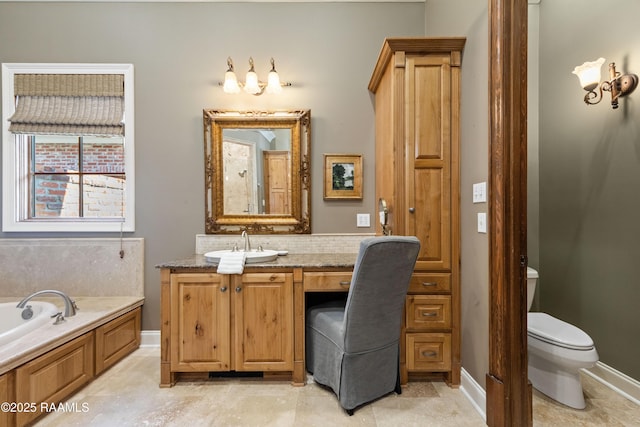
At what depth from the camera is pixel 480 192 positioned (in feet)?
5.39

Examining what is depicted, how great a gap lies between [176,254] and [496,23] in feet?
8.84

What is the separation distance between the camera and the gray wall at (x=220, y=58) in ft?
8.13

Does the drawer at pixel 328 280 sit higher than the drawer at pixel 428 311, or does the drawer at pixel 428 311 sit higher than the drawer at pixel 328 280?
the drawer at pixel 328 280

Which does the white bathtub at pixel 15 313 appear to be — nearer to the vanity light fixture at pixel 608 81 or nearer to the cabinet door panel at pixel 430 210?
the cabinet door panel at pixel 430 210

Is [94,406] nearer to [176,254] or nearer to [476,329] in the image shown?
[176,254]

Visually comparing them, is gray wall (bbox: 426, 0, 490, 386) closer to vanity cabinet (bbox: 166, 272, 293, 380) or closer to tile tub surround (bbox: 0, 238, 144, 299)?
vanity cabinet (bbox: 166, 272, 293, 380)

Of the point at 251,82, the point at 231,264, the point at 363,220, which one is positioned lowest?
the point at 231,264

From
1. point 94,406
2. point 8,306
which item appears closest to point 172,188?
point 8,306

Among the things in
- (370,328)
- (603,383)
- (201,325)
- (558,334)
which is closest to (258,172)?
(201,325)

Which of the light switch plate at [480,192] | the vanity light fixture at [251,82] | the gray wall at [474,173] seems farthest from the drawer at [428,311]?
the vanity light fixture at [251,82]

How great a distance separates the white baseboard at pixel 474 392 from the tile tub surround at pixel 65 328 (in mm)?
2436

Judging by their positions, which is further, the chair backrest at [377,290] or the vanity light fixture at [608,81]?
the vanity light fixture at [608,81]

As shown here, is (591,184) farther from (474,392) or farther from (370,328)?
(370,328)

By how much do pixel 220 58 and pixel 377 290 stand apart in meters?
2.28
